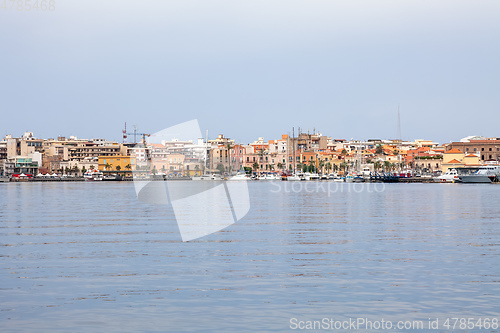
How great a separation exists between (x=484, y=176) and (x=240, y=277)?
370 feet

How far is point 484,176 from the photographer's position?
121m

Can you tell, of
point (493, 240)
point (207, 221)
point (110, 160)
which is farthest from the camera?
point (110, 160)

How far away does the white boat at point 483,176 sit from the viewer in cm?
11950

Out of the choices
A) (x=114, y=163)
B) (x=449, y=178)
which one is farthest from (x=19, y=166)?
(x=449, y=178)

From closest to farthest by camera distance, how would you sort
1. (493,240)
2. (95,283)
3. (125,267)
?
(95,283) → (125,267) → (493,240)

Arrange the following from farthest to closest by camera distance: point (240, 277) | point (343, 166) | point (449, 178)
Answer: point (343, 166) < point (449, 178) < point (240, 277)

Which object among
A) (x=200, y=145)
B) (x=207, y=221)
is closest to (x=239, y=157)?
(x=200, y=145)

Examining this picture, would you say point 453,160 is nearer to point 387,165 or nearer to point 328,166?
point 387,165

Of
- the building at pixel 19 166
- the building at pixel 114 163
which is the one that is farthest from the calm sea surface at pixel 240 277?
the building at pixel 19 166

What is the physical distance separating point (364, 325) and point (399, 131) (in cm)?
16251

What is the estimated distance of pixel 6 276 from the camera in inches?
610

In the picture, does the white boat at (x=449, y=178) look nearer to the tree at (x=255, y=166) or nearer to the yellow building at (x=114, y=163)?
the tree at (x=255, y=166)

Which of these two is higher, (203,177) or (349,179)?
(203,177)

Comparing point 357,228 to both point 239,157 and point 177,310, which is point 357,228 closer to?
point 177,310
